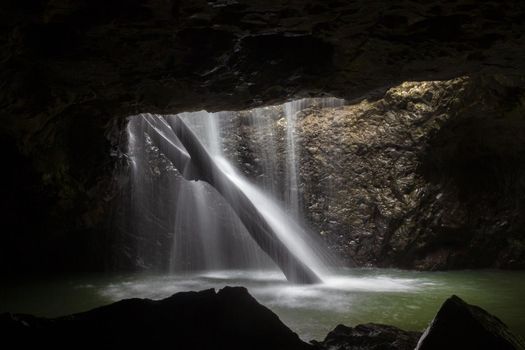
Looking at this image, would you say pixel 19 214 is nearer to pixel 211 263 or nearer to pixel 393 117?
pixel 211 263

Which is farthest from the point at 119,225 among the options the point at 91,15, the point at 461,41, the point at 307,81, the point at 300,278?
the point at 461,41

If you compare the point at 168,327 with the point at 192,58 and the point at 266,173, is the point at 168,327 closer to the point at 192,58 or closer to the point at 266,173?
the point at 192,58

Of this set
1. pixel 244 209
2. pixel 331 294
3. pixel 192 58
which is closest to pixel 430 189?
pixel 244 209

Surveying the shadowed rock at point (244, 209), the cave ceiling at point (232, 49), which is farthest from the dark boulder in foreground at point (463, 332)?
the shadowed rock at point (244, 209)

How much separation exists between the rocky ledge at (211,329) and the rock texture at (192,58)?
88.4 inches

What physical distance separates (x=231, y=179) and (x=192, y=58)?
7.36 meters

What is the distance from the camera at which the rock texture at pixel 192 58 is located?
3.40m

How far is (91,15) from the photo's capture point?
3449mm

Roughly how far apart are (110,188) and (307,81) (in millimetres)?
5198

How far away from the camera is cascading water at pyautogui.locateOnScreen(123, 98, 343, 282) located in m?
12.0

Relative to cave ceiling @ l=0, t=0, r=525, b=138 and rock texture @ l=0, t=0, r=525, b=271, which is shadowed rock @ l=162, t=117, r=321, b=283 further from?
cave ceiling @ l=0, t=0, r=525, b=138

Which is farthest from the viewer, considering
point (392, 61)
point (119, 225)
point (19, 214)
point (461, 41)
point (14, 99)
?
point (119, 225)

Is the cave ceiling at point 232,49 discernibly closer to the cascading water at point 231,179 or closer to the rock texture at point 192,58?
the rock texture at point 192,58

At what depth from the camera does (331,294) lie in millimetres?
6973
